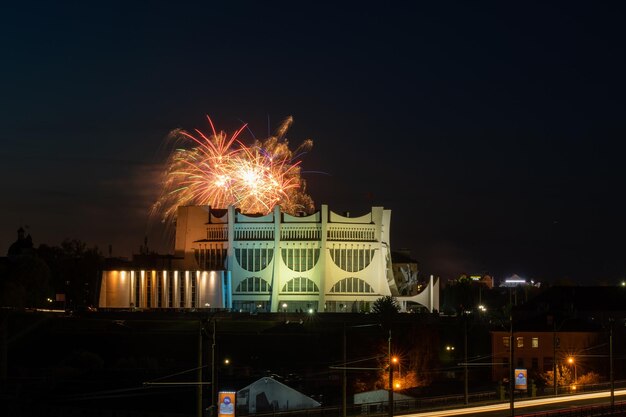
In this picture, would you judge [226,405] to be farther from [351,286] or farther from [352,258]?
[352,258]

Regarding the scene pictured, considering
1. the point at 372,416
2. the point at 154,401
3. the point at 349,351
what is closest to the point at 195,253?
the point at 349,351

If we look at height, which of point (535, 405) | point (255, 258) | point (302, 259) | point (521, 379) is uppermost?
point (255, 258)

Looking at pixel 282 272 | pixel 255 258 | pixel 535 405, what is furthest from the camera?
pixel 255 258

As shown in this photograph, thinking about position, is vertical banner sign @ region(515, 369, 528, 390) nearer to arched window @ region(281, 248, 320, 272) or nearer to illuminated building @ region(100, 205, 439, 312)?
illuminated building @ region(100, 205, 439, 312)

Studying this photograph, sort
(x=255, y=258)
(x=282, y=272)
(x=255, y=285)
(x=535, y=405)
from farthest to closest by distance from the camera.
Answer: (x=255, y=258), (x=255, y=285), (x=282, y=272), (x=535, y=405)

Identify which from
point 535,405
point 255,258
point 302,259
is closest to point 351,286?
point 302,259

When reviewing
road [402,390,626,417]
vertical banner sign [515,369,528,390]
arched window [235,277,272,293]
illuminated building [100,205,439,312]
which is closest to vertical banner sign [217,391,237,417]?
road [402,390,626,417]

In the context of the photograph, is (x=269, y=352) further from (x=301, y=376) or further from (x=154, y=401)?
(x=154, y=401)
